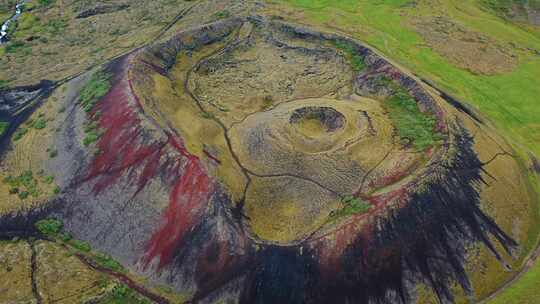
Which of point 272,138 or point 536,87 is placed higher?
point 272,138

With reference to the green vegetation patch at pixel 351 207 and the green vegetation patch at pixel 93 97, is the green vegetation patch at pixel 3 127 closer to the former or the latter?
the green vegetation patch at pixel 93 97

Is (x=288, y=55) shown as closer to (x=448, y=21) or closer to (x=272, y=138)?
(x=272, y=138)

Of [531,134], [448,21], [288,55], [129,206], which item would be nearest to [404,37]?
[448,21]

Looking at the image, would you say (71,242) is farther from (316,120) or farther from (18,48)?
(18,48)

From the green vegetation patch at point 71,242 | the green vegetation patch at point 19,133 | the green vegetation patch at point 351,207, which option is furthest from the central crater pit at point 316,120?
the green vegetation patch at point 19,133

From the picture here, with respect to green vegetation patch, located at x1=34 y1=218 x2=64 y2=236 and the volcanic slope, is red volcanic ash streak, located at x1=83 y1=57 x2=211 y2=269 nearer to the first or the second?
the volcanic slope

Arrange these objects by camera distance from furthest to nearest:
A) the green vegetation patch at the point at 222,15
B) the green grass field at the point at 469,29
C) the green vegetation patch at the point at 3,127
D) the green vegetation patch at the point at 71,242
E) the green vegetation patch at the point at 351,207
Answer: the green vegetation patch at the point at 222,15 < the green vegetation patch at the point at 3,127 < the green grass field at the point at 469,29 < the green vegetation patch at the point at 71,242 < the green vegetation patch at the point at 351,207

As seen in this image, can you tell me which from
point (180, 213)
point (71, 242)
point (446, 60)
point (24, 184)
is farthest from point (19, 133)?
point (446, 60)
